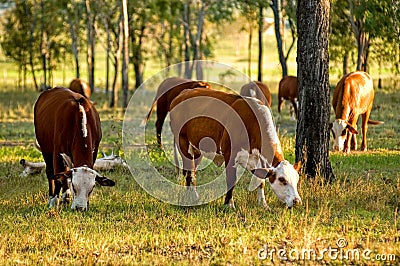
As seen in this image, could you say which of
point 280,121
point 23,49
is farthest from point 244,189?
point 23,49

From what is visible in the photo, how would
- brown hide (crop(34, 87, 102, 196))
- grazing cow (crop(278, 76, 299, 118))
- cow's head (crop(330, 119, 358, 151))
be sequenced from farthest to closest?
1. grazing cow (crop(278, 76, 299, 118))
2. cow's head (crop(330, 119, 358, 151))
3. brown hide (crop(34, 87, 102, 196))

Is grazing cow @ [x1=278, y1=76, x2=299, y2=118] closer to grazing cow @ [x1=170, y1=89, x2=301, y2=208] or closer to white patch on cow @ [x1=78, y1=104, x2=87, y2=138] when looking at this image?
grazing cow @ [x1=170, y1=89, x2=301, y2=208]

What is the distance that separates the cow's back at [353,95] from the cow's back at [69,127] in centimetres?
735

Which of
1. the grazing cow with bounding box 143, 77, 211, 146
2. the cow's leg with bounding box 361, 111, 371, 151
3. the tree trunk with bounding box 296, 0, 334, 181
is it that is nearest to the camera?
the tree trunk with bounding box 296, 0, 334, 181

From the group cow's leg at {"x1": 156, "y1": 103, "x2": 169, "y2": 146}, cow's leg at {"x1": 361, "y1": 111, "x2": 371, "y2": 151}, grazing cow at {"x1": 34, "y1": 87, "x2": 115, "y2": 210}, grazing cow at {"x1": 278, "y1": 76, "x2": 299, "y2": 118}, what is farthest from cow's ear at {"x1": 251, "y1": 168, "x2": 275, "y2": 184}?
grazing cow at {"x1": 278, "y1": 76, "x2": 299, "y2": 118}

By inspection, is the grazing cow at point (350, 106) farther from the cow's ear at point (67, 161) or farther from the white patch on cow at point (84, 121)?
the cow's ear at point (67, 161)

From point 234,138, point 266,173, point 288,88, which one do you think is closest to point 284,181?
point 266,173

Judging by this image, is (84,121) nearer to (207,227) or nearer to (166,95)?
(207,227)

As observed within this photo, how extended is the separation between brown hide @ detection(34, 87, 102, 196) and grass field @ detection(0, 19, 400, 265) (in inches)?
29.8

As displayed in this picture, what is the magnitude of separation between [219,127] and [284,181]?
1.54 metres

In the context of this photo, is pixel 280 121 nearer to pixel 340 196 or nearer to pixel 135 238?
pixel 340 196

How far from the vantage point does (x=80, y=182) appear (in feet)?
31.9

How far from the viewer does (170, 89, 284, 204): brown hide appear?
399 inches

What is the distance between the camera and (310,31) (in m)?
12.0
